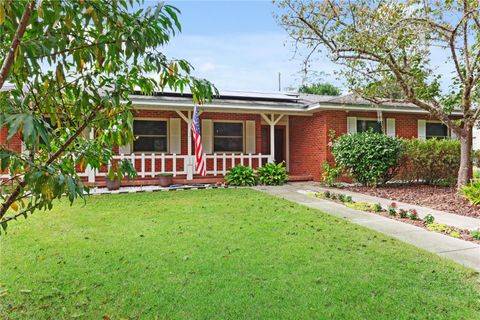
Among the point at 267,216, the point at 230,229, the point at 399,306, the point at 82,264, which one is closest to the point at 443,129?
the point at 267,216

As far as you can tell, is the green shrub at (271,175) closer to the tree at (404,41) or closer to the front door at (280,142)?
the front door at (280,142)

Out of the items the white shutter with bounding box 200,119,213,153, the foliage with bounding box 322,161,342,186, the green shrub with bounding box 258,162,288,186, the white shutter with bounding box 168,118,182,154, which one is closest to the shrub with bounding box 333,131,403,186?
the foliage with bounding box 322,161,342,186

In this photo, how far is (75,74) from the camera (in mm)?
2350

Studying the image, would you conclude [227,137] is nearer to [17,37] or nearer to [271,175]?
[271,175]

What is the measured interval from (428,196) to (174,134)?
927 cm

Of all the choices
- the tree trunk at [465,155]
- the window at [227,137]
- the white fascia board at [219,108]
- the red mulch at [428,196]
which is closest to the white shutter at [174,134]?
the white fascia board at [219,108]

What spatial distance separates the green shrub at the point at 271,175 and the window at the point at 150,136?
4.06 m

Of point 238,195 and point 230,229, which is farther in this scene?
point 238,195

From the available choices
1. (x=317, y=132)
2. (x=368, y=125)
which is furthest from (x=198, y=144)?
(x=368, y=125)

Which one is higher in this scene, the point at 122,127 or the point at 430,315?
the point at 122,127

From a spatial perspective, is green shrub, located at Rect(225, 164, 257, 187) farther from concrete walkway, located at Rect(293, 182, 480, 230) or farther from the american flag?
concrete walkway, located at Rect(293, 182, 480, 230)

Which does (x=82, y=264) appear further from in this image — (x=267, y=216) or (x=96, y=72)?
(x=267, y=216)

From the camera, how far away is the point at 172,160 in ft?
45.1

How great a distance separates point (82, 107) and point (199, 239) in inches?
146
